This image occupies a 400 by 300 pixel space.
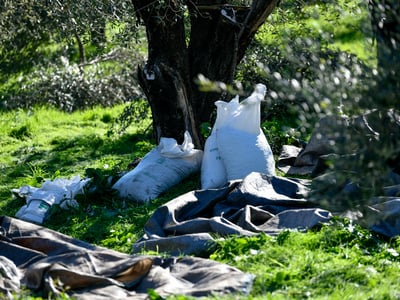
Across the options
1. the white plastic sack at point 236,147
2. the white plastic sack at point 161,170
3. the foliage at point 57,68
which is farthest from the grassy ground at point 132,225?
the foliage at point 57,68

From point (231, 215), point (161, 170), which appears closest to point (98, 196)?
point (161, 170)

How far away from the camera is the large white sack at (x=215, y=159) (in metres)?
9.01

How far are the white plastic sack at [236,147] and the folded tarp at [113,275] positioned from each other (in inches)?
104

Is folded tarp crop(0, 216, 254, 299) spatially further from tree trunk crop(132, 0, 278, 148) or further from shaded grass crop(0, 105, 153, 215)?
tree trunk crop(132, 0, 278, 148)

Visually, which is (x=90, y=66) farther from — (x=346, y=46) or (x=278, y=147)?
(x=346, y=46)

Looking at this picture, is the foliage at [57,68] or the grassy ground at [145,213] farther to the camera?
the foliage at [57,68]

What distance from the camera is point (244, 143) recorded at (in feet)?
29.5

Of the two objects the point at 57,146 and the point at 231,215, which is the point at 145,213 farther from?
the point at 57,146

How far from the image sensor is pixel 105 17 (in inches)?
393

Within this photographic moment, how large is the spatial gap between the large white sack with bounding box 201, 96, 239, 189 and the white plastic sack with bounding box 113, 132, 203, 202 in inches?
11.6

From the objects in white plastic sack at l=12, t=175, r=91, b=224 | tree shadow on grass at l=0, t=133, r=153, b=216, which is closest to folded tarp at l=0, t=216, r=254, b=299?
white plastic sack at l=12, t=175, r=91, b=224

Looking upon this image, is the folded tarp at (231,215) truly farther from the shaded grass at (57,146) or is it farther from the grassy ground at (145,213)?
the shaded grass at (57,146)

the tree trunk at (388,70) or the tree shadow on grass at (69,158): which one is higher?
the tree trunk at (388,70)

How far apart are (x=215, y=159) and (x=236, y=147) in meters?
0.29
